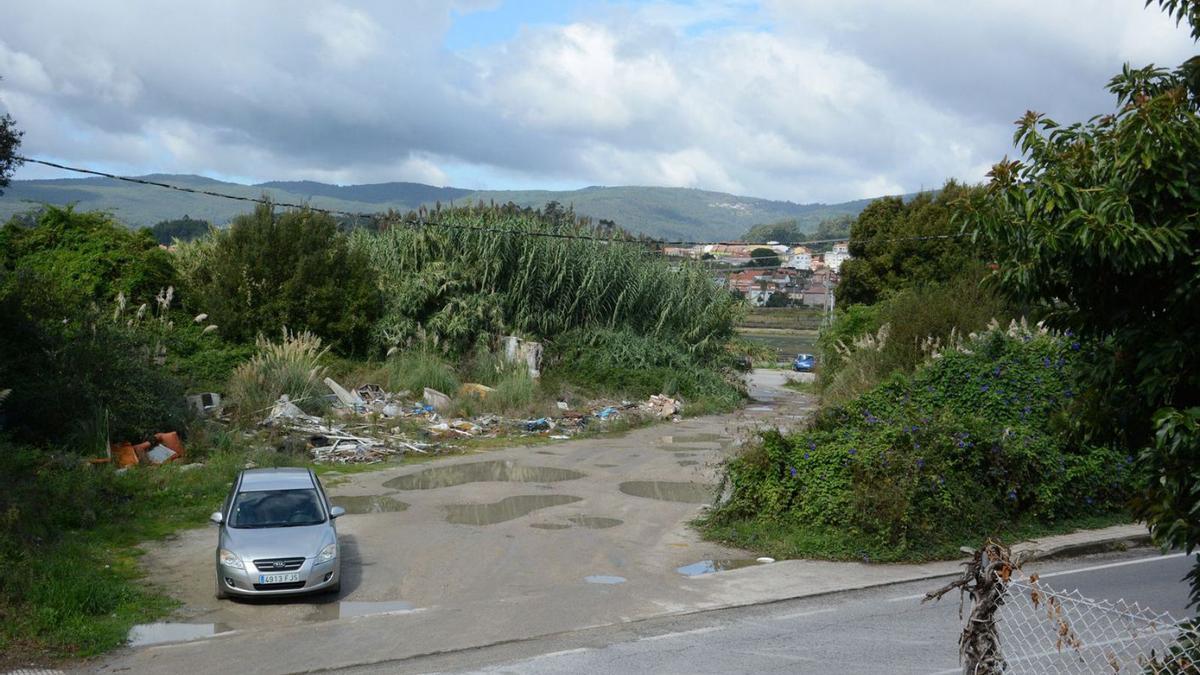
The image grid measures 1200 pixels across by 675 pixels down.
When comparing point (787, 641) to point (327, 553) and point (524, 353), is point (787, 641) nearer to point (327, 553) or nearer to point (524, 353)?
point (327, 553)

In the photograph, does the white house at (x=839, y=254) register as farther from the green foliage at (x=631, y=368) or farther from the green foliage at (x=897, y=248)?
the green foliage at (x=631, y=368)

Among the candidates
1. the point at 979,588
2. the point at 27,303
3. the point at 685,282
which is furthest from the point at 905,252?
the point at 979,588

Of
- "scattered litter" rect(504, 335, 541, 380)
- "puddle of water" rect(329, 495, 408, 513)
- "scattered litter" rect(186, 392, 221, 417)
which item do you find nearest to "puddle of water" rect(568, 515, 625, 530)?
"puddle of water" rect(329, 495, 408, 513)

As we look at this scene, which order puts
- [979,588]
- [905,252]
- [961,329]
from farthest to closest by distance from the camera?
1. [905,252]
2. [961,329]
3. [979,588]

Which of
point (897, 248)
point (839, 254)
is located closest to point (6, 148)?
point (897, 248)

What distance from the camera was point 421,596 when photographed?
12719 millimetres

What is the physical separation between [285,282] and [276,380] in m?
5.97

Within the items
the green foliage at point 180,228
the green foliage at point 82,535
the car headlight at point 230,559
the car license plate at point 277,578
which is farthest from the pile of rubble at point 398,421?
the green foliage at point 180,228

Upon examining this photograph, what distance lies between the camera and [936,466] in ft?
49.0

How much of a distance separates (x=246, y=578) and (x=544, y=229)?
86.9 feet

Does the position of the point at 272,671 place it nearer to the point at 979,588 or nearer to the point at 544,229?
the point at 979,588

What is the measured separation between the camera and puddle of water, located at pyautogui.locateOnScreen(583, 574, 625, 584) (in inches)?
531

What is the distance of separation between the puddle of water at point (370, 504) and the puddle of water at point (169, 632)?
21.4 ft

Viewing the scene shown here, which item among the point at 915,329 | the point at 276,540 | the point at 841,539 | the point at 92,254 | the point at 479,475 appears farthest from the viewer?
the point at 92,254
